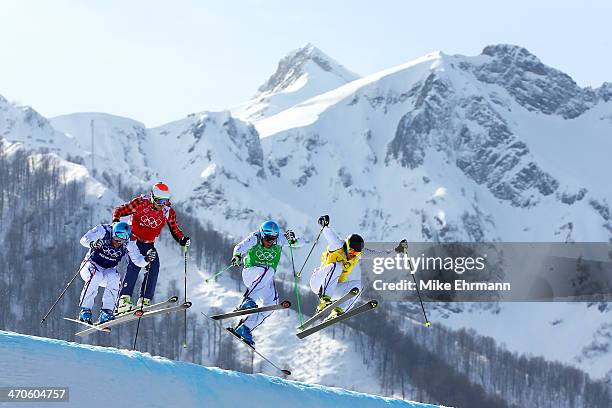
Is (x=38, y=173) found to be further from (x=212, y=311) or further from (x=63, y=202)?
(x=212, y=311)

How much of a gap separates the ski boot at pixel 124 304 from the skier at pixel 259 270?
2263 millimetres

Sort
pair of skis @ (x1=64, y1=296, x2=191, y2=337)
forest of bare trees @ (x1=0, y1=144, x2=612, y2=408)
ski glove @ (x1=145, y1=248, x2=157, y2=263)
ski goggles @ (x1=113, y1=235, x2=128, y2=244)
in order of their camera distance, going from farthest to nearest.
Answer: forest of bare trees @ (x1=0, y1=144, x2=612, y2=408) → ski glove @ (x1=145, y1=248, x2=157, y2=263) → ski goggles @ (x1=113, y1=235, x2=128, y2=244) → pair of skis @ (x1=64, y1=296, x2=191, y2=337)

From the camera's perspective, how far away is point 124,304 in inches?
802

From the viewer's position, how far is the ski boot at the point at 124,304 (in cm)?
2027

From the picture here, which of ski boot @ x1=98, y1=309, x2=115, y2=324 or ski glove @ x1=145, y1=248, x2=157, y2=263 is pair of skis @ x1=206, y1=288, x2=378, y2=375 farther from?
ski boot @ x1=98, y1=309, x2=115, y2=324

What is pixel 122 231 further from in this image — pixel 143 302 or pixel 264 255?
pixel 264 255

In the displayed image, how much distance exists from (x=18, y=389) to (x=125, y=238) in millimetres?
7744

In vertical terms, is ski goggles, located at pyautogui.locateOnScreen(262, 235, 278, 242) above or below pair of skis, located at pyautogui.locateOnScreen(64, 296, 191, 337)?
above

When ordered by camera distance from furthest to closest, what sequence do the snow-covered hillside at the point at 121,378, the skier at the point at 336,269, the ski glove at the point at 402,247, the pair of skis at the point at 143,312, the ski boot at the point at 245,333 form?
the skier at the point at 336,269 → the ski glove at the point at 402,247 → the ski boot at the point at 245,333 → the pair of skis at the point at 143,312 → the snow-covered hillside at the point at 121,378

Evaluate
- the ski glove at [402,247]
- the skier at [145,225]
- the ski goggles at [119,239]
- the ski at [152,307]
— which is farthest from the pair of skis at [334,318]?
the ski goggles at [119,239]

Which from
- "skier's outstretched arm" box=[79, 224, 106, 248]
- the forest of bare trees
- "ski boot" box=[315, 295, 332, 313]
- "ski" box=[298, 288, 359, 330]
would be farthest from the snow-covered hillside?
the forest of bare trees

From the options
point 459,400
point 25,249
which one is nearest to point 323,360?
point 459,400

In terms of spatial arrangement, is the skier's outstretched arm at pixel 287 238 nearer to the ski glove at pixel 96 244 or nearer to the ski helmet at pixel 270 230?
the ski helmet at pixel 270 230

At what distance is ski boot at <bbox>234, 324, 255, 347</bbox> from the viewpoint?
19.8 meters
